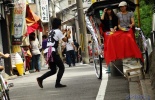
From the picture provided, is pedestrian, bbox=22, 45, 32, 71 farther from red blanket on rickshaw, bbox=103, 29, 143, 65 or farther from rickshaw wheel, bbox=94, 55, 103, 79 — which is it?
red blanket on rickshaw, bbox=103, 29, 143, 65

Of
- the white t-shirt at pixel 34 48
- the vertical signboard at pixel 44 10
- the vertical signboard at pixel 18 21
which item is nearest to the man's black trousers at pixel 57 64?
the vertical signboard at pixel 18 21

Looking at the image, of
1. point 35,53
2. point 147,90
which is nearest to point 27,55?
point 35,53

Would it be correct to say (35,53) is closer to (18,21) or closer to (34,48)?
(34,48)

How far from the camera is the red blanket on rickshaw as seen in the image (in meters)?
12.3

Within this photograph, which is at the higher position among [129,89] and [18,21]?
[18,21]

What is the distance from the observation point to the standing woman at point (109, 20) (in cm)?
1321

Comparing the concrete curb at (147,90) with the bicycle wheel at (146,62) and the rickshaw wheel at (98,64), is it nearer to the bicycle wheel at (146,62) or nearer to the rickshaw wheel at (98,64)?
the bicycle wheel at (146,62)

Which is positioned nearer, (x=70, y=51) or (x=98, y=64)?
(x=98, y=64)

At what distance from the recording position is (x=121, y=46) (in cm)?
1244

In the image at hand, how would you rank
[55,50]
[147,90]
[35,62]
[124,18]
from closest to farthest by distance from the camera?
[147,90] < [55,50] < [124,18] < [35,62]

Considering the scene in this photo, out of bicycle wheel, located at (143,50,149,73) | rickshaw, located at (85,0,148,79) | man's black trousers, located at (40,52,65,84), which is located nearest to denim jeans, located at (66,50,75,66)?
rickshaw, located at (85,0,148,79)

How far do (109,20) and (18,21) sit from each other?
35.8ft

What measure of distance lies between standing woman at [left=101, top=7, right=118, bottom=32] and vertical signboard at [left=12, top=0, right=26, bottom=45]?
1049cm

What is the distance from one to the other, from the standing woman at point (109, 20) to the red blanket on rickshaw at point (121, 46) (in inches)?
24.3
